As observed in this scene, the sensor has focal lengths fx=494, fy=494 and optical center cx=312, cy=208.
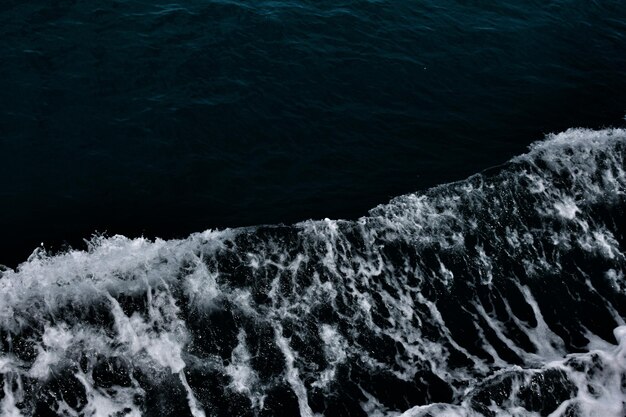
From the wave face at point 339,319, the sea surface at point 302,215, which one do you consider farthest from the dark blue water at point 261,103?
the wave face at point 339,319

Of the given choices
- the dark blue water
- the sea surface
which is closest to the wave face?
the sea surface

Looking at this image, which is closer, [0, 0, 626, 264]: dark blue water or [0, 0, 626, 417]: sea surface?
[0, 0, 626, 417]: sea surface

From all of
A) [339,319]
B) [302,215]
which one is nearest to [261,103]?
[302,215]

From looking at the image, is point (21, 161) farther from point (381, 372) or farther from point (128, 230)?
point (381, 372)

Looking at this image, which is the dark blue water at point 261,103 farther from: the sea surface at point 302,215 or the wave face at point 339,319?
the wave face at point 339,319

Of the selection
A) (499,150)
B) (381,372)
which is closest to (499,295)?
(381,372)

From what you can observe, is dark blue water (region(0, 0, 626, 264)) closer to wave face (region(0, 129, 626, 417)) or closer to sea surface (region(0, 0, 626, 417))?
sea surface (region(0, 0, 626, 417))

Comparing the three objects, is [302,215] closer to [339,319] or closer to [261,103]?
[339,319]
